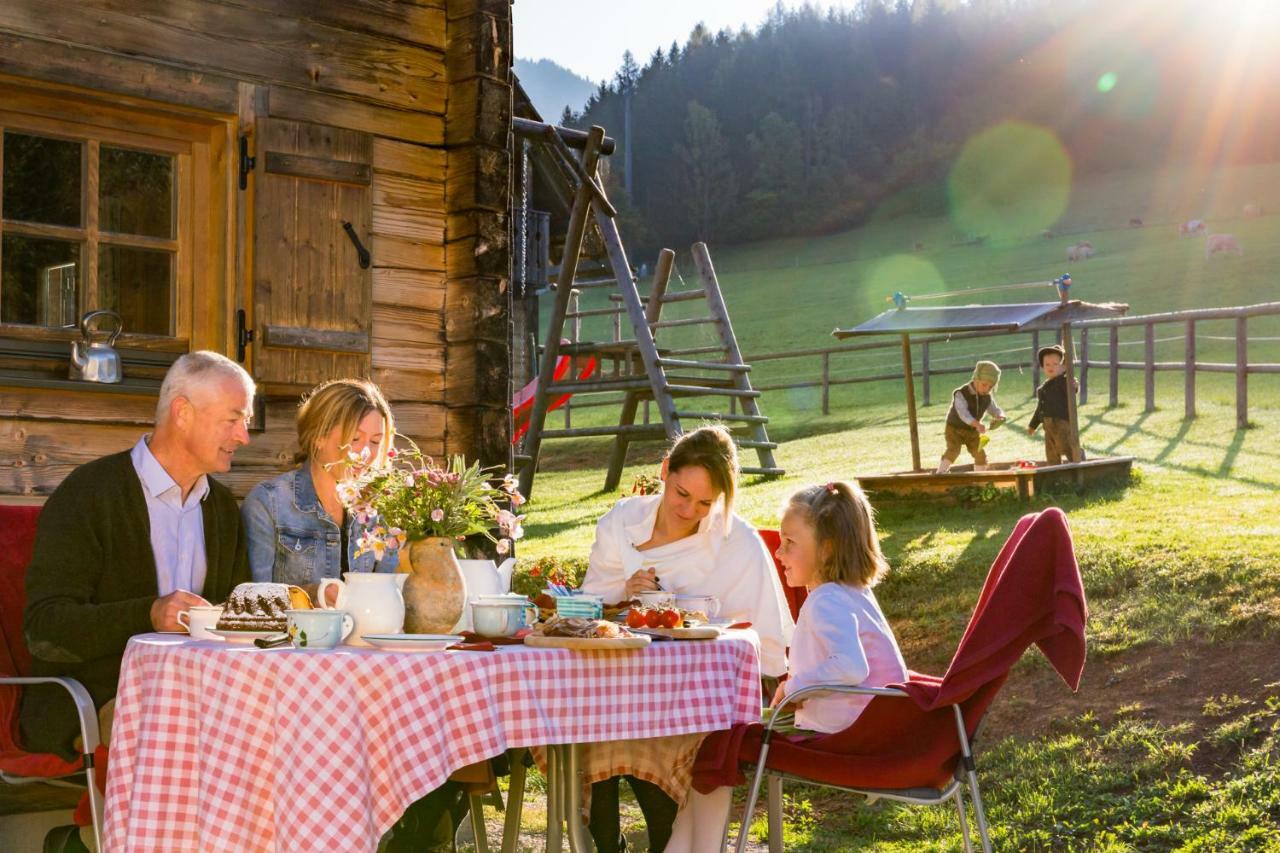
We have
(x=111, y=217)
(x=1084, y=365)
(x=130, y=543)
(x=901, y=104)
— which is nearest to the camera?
(x=130, y=543)

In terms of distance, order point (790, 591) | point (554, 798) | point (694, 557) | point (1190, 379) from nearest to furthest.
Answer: point (554, 798) → point (694, 557) → point (790, 591) → point (1190, 379)

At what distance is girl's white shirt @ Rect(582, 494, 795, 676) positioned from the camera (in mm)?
4086

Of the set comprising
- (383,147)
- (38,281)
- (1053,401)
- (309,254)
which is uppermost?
(383,147)

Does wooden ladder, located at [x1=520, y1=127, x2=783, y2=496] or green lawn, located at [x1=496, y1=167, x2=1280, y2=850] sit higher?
wooden ladder, located at [x1=520, y1=127, x2=783, y2=496]

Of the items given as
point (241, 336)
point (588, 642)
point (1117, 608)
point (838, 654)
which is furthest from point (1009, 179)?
point (588, 642)

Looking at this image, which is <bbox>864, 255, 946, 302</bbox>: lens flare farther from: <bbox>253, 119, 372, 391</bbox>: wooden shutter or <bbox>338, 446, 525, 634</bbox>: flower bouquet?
<bbox>338, 446, 525, 634</bbox>: flower bouquet

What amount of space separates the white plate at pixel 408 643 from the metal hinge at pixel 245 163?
3.01 m

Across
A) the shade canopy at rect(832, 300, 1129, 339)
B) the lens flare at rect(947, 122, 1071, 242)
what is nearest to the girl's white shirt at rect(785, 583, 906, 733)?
the shade canopy at rect(832, 300, 1129, 339)

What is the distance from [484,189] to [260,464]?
1542 mm

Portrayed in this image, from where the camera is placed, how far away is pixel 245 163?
5383 mm

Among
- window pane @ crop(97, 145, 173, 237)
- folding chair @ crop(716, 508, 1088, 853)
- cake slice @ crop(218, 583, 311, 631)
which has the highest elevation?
window pane @ crop(97, 145, 173, 237)

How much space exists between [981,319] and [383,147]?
6.88m

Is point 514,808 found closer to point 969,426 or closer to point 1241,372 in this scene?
point 969,426

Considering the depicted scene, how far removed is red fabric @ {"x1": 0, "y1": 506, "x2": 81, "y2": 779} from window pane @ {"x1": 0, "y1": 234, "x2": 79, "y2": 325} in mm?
1406
